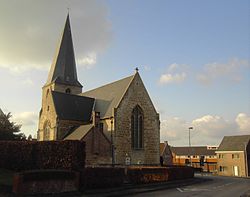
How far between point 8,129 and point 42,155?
1027 centimetres

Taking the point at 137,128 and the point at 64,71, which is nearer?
the point at 137,128

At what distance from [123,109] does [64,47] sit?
21979 mm

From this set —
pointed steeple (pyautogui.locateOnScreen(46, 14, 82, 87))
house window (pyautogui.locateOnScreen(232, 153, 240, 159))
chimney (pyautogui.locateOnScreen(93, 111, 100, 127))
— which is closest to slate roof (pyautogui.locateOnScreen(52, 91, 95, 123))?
chimney (pyautogui.locateOnScreen(93, 111, 100, 127))

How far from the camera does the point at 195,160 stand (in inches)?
3720

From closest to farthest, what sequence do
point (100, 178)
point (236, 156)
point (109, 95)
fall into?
1. point (100, 178)
2. point (109, 95)
3. point (236, 156)

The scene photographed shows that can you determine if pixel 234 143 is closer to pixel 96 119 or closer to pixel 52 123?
pixel 96 119

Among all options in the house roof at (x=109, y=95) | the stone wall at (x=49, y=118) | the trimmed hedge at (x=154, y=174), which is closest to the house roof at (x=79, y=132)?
the stone wall at (x=49, y=118)

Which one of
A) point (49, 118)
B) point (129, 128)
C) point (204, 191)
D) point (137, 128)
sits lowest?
point (204, 191)

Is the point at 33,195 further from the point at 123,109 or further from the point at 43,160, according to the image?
the point at 123,109

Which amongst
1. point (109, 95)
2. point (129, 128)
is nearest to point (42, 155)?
point (129, 128)

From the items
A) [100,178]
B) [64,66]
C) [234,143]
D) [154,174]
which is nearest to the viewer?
[100,178]

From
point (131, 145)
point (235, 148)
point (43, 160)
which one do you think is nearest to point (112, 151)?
point (131, 145)

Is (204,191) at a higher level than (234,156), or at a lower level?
lower

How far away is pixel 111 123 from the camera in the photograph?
35.8 m
